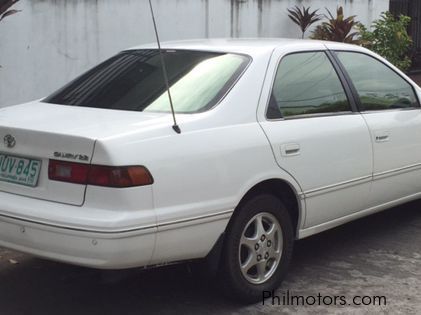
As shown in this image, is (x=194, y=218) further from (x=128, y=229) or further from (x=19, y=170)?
(x=19, y=170)

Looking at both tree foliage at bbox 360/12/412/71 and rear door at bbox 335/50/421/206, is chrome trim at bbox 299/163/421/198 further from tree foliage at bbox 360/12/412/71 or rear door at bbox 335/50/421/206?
tree foliage at bbox 360/12/412/71

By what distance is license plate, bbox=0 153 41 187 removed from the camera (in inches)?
148

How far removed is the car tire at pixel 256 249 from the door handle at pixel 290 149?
29 cm

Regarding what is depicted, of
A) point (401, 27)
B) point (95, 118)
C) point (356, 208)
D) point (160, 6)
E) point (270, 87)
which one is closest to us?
point (95, 118)

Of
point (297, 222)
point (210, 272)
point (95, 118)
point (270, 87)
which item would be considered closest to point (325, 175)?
point (297, 222)

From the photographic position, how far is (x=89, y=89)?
4.56 m

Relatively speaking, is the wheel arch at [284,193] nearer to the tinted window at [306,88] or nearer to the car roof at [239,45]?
the tinted window at [306,88]

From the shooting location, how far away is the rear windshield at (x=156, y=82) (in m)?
4.12

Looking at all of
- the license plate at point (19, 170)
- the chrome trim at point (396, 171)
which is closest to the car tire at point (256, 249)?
the chrome trim at point (396, 171)

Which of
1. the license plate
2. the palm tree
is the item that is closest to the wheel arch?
the license plate

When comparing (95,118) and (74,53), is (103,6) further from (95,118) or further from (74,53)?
(95,118)

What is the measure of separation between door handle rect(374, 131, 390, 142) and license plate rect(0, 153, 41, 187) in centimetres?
246

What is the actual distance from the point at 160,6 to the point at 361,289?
589 centimetres

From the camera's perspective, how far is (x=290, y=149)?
4.27 m
